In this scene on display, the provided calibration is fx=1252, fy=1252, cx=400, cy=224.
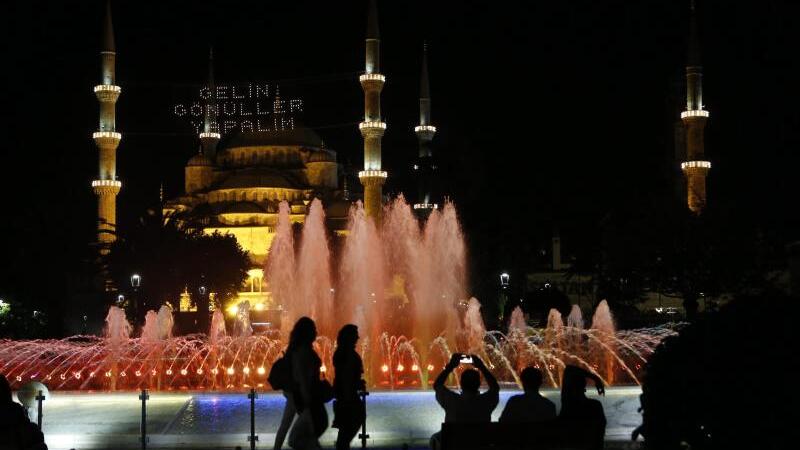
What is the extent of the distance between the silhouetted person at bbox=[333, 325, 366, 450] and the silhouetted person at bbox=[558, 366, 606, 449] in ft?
4.75

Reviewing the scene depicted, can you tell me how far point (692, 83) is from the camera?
45.3 m

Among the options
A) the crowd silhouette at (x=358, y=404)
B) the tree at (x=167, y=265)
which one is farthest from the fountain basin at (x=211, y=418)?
the tree at (x=167, y=265)

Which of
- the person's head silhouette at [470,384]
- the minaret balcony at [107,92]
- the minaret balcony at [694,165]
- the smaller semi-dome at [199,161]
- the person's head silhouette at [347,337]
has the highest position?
the minaret balcony at [107,92]

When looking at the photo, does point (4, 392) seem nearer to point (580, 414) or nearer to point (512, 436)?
point (512, 436)

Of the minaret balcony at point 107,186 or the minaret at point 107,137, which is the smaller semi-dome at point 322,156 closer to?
the minaret at point 107,137

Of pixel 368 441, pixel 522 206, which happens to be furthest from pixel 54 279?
pixel 368 441

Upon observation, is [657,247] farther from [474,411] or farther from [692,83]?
[474,411]

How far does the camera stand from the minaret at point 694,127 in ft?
143

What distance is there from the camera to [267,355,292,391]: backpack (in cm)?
772

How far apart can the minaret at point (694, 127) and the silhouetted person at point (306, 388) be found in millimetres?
36469

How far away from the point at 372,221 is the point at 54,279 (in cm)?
1105

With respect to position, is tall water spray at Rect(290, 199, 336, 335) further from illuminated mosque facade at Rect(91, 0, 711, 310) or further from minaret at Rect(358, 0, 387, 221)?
illuminated mosque facade at Rect(91, 0, 711, 310)

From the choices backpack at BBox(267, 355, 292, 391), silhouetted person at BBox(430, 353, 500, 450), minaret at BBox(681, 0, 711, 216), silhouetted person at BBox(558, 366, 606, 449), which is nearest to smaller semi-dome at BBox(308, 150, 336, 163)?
minaret at BBox(681, 0, 711, 216)

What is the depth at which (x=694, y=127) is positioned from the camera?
4456cm
